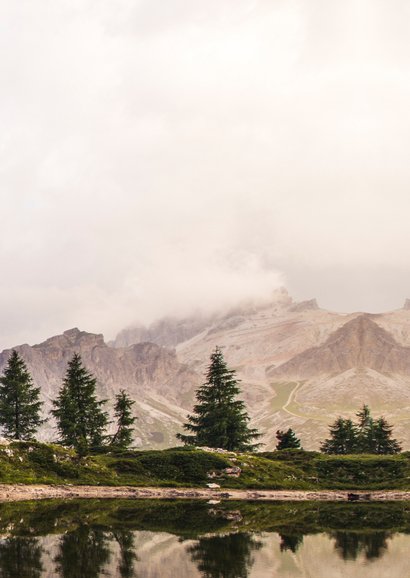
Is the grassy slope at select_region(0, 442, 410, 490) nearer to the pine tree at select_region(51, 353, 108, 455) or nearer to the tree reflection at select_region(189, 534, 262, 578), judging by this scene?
the pine tree at select_region(51, 353, 108, 455)

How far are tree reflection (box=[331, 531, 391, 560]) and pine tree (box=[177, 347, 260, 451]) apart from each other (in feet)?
170

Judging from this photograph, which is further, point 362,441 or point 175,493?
point 362,441

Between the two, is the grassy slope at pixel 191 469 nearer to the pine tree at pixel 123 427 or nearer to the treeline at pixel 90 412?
the treeline at pixel 90 412

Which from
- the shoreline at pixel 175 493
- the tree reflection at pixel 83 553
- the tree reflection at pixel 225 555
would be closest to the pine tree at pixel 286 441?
the shoreline at pixel 175 493

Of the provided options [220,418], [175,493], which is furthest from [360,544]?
[220,418]

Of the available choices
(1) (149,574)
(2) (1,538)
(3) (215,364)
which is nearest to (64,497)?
(2) (1,538)

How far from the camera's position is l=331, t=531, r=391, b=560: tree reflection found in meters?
28.8

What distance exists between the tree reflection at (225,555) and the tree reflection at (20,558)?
6.62m

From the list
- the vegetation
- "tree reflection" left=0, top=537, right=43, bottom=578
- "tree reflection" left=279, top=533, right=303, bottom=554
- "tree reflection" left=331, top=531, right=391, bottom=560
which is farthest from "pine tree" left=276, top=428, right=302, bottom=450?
"tree reflection" left=0, top=537, right=43, bottom=578

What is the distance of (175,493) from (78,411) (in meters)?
31.8

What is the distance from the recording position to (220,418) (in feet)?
291

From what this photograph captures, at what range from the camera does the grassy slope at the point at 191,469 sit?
2394 inches

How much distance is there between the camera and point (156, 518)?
40.0 meters

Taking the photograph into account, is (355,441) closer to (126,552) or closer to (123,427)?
(123,427)
